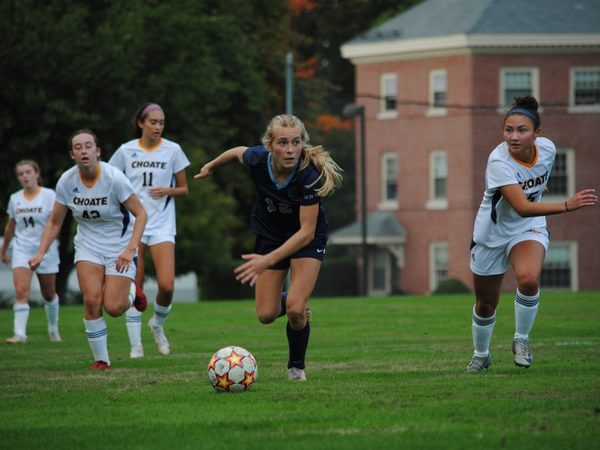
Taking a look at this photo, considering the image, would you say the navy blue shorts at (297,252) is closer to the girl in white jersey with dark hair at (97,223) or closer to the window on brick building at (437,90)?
the girl in white jersey with dark hair at (97,223)

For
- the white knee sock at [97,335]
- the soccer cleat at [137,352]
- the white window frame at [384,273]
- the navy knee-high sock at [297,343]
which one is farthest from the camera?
the white window frame at [384,273]

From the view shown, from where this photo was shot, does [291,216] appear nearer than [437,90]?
Yes

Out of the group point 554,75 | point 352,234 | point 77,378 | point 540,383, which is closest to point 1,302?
point 352,234

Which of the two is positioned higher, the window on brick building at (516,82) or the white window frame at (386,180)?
the window on brick building at (516,82)

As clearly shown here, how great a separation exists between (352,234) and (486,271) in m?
48.8

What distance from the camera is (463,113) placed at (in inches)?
2159

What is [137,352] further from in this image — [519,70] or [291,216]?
[519,70]

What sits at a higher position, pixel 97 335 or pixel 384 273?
pixel 97 335

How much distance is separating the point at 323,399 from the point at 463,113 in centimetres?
4600

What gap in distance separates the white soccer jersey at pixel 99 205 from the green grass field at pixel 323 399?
1.27m

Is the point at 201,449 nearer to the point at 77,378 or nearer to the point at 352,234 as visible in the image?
the point at 77,378

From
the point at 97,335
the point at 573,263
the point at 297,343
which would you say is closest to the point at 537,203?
the point at 297,343

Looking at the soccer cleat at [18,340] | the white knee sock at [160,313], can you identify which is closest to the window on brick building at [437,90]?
the soccer cleat at [18,340]

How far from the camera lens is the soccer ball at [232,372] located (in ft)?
34.5
